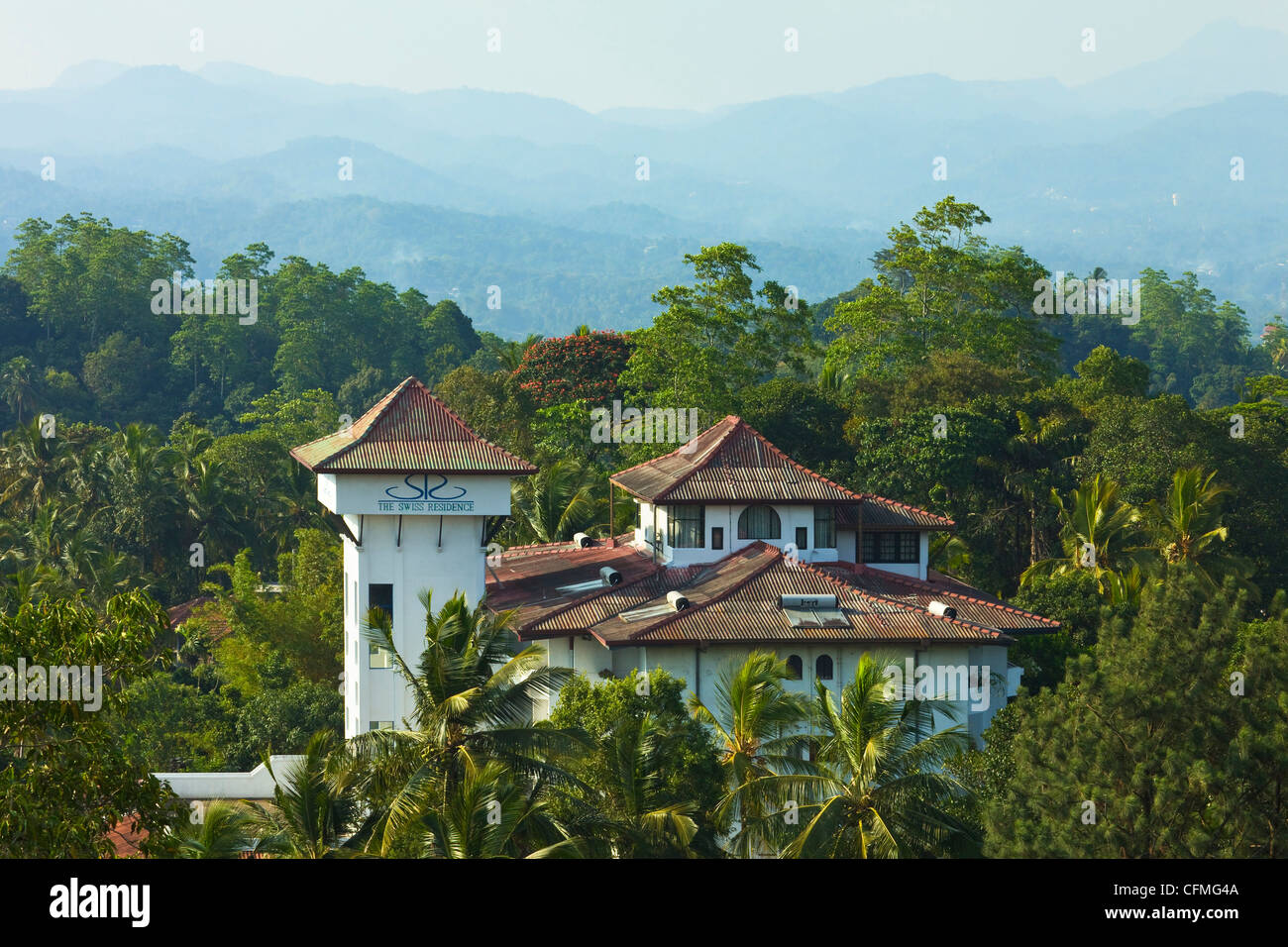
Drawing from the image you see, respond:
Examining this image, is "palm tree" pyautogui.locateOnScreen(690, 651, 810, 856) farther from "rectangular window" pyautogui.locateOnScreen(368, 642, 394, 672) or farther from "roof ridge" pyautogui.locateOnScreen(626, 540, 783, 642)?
"rectangular window" pyautogui.locateOnScreen(368, 642, 394, 672)

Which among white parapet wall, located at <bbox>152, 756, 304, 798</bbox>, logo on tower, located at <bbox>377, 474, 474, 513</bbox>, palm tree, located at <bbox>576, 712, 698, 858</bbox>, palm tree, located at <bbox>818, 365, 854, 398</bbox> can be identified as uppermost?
palm tree, located at <bbox>818, 365, 854, 398</bbox>

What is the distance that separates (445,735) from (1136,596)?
26.2 m

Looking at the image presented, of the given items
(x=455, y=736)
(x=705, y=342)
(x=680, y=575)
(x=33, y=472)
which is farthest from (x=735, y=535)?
(x=33, y=472)

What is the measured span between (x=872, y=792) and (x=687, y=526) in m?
17.3

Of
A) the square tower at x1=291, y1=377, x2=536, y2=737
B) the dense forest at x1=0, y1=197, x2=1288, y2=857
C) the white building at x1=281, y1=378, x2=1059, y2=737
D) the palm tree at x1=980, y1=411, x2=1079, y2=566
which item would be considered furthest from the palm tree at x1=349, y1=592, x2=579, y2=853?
the palm tree at x1=980, y1=411, x2=1079, y2=566

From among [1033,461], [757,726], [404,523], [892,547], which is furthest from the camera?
[1033,461]

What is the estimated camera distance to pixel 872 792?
2280cm

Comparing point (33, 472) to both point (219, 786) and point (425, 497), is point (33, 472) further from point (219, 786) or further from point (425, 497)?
point (219, 786)

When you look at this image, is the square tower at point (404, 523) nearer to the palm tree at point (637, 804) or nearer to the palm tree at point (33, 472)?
the palm tree at point (637, 804)

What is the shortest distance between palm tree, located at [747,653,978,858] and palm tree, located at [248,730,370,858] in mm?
6594

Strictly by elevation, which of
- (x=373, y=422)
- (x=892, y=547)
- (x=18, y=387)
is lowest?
(x=892, y=547)

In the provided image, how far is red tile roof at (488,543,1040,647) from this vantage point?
32.8 m

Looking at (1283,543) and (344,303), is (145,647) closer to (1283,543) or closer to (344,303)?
(1283,543)

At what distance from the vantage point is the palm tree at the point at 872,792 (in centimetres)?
2203
